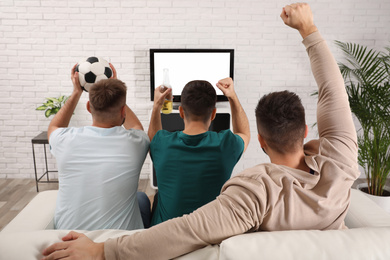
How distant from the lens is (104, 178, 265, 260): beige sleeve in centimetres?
90

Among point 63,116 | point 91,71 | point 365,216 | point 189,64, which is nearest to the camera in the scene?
point 365,216

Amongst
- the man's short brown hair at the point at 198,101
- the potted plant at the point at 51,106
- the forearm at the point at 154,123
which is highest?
the man's short brown hair at the point at 198,101

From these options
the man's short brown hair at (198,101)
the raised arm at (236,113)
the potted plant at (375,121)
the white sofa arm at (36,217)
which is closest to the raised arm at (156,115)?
the man's short brown hair at (198,101)

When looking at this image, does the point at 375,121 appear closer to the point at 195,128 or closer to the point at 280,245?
the point at 195,128

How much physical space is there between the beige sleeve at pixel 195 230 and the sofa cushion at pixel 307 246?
43 millimetres

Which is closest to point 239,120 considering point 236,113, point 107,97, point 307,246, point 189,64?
point 236,113

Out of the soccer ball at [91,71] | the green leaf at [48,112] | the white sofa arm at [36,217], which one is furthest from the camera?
the green leaf at [48,112]

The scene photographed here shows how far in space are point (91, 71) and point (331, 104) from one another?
1.74 m

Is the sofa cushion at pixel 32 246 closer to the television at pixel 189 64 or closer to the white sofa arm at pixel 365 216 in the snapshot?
the white sofa arm at pixel 365 216

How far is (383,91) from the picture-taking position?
3.02 m

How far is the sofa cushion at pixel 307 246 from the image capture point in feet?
2.89

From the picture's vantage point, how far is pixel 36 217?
5.09ft

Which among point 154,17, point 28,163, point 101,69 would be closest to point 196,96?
point 101,69

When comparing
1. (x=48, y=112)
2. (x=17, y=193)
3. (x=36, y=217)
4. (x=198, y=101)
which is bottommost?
(x=17, y=193)
